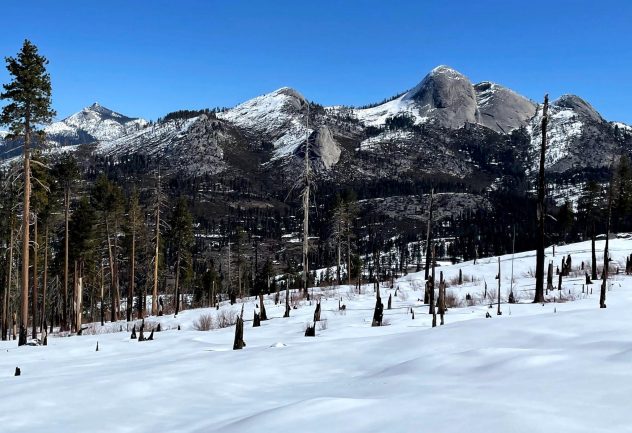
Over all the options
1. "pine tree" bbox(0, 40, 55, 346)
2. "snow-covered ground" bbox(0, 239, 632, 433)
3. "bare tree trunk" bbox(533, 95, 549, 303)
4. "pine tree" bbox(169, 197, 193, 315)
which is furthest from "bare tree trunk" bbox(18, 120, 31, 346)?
"pine tree" bbox(169, 197, 193, 315)

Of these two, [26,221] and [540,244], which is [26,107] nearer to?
[26,221]

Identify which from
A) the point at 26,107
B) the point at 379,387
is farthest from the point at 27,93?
the point at 379,387

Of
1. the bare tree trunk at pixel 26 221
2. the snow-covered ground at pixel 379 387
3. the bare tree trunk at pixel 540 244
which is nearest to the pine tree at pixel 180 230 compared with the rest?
the bare tree trunk at pixel 26 221

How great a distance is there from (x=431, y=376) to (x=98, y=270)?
4919 cm

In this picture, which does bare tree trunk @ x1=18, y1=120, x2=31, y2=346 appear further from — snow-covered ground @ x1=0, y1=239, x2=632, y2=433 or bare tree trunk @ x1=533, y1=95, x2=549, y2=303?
bare tree trunk @ x1=533, y1=95, x2=549, y2=303

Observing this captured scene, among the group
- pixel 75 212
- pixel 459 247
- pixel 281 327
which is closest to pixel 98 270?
pixel 75 212

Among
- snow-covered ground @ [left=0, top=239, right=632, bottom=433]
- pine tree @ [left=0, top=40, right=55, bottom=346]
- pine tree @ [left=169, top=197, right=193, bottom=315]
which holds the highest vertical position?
pine tree @ [left=0, top=40, right=55, bottom=346]

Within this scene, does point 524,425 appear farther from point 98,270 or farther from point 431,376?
point 98,270

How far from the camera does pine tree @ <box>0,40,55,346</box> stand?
21750 millimetres

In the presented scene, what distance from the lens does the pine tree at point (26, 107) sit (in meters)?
21.8

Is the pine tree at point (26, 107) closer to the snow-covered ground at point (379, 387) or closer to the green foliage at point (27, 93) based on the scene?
the green foliage at point (27, 93)

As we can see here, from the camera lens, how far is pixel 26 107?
22062mm

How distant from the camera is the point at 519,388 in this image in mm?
4988

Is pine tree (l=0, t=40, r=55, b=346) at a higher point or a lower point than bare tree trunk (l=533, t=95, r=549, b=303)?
higher
